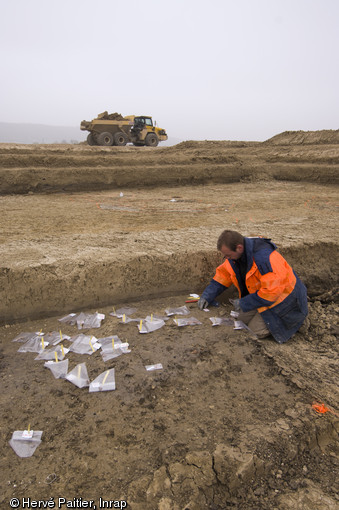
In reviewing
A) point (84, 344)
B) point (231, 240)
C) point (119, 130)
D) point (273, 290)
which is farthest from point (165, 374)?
point (119, 130)

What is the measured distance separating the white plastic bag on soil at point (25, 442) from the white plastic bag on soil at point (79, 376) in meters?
0.47

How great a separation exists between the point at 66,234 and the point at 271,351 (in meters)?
3.16

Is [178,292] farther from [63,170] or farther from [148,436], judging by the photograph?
[63,170]

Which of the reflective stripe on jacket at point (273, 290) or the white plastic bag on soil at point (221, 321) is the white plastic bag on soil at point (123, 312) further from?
the reflective stripe on jacket at point (273, 290)

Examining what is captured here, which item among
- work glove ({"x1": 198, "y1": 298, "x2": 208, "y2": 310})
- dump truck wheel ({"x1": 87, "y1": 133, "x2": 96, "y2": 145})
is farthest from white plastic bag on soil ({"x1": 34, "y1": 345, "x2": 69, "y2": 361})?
dump truck wheel ({"x1": 87, "y1": 133, "x2": 96, "y2": 145})

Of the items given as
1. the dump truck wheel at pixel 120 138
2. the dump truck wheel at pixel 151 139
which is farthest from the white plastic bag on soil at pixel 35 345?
the dump truck wheel at pixel 151 139

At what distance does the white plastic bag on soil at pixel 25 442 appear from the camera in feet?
6.71

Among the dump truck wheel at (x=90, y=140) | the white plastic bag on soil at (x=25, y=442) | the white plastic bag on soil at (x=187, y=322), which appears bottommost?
the white plastic bag on soil at (x=25, y=442)

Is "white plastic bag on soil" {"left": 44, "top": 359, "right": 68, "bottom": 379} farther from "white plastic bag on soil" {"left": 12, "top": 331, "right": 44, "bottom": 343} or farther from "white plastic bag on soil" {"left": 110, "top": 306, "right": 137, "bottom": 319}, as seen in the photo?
"white plastic bag on soil" {"left": 110, "top": 306, "right": 137, "bottom": 319}

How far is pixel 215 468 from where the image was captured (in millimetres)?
1936

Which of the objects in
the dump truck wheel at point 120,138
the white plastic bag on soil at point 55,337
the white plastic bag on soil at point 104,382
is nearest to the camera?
A: the white plastic bag on soil at point 104,382

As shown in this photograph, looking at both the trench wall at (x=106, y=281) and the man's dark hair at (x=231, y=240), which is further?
the trench wall at (x=106, y=281)

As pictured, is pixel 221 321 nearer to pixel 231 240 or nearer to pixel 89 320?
pixel 231 240

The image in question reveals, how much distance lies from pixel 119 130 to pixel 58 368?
14834 millimetres
